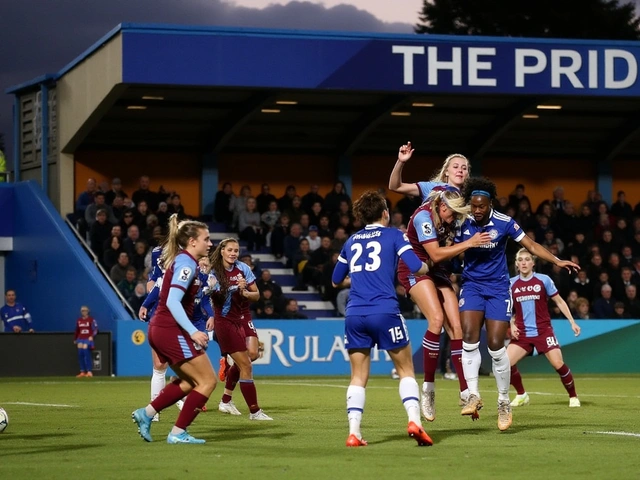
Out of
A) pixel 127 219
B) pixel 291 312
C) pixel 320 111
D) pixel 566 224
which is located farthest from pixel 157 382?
pixel 566 224

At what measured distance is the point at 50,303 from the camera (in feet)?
99.3

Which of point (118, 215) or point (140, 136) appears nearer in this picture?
point (118, 215)

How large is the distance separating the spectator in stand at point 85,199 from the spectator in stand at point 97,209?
0.63m

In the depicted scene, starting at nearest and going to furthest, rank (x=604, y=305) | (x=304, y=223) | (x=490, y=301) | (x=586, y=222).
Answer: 1. (x=490, y=301)
2. (x=604, y=305)
3. (x=304, y=223)
4. (x=586, y=222)

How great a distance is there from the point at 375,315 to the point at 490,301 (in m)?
2.20

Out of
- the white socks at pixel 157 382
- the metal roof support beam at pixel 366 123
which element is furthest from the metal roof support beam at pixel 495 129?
the white socks at pixel 157 382

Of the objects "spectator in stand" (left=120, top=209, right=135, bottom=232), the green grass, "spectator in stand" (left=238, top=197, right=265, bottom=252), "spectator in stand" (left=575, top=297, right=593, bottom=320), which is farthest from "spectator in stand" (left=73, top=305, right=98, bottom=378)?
"spectator in stand" (left=575, top=297, right=593, bottom=320)

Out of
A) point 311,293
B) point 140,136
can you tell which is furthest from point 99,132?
point 311,293

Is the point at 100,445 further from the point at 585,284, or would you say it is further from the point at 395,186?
the point at 585,284

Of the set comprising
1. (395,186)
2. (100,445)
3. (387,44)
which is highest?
(387,44)

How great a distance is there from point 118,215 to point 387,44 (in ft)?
23.7

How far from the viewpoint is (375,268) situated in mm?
10148

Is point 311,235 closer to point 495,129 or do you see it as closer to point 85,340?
point 85,340

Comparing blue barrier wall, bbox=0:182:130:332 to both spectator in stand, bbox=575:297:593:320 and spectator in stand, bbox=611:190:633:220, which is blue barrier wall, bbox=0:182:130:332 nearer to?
spectator in stand, bbox=575:297:593:320
